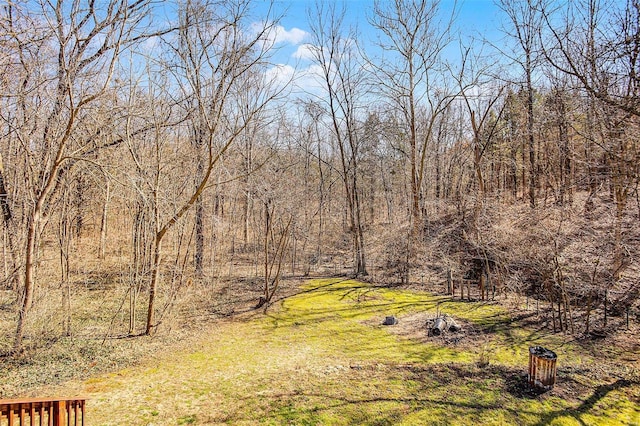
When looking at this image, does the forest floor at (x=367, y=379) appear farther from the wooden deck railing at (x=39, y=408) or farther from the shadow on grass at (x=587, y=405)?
the wooden deck railing at (x=39, y=408)

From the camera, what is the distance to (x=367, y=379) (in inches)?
174

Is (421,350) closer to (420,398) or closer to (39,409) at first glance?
(420,398)

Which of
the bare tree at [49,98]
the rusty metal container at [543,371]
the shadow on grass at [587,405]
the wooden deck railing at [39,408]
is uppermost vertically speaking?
the bare tree at [49,98]

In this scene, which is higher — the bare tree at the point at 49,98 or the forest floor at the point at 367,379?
the bare tree at the point at 49,98

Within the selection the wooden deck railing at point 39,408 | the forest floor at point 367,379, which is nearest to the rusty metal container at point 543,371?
the forest floor at point 367,379

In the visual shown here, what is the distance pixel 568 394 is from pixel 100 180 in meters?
6.87

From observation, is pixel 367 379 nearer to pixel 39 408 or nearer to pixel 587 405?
pixel 587 405

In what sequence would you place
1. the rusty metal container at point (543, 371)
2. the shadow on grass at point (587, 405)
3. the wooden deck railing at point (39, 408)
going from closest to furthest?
the wooden deck railing at point (39, 408) → the shadow on grass at point (587, 405) → the rusty metal container at point (543, 371)

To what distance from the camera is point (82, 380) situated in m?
4.27

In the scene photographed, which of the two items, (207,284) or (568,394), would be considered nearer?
(568,394)

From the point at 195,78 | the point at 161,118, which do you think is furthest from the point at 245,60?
the point at 161,118

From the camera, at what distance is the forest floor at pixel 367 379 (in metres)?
3.64

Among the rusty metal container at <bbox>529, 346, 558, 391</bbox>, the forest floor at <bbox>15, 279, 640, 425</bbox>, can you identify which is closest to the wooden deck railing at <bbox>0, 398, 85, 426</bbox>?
the forest floor at <bbox>15, 279, 640, 425</bbox>

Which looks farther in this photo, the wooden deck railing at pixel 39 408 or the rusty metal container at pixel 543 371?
the rusty metal container at pixel 543 371
